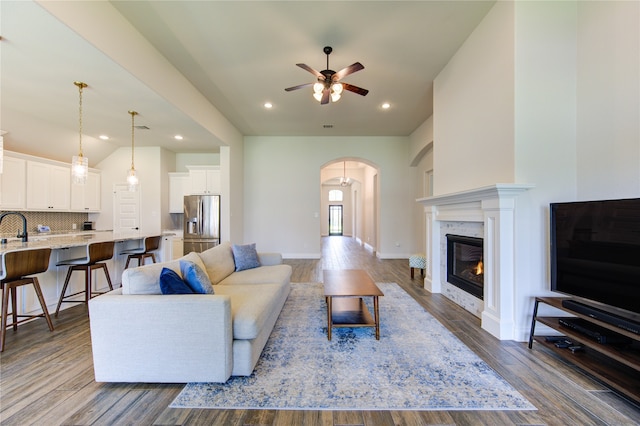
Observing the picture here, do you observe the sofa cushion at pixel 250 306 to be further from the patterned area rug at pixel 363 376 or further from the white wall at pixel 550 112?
the white wall at pixel 550 112

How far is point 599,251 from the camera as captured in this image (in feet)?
6.49

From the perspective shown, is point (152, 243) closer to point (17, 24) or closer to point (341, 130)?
point (17, 24)

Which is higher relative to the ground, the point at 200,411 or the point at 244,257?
the point at 244,257

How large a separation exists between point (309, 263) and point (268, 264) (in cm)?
261

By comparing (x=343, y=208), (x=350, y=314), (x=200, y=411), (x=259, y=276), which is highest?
(x=343, y=208)

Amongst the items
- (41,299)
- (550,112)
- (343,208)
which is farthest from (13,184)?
(343,208)

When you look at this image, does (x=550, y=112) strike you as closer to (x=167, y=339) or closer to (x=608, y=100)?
(x=608, y=100)

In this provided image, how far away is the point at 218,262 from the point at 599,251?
12.0ft

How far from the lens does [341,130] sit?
6.61m

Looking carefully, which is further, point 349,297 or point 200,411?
point 349,297

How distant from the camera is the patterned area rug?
1683 mm

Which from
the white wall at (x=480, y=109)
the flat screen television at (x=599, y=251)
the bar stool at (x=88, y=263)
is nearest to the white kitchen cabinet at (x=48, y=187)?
the bar stool at (x=88, y=263)

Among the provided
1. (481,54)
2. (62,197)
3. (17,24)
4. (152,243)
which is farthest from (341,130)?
(62,197)

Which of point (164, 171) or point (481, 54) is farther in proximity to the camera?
point (164, 171)
